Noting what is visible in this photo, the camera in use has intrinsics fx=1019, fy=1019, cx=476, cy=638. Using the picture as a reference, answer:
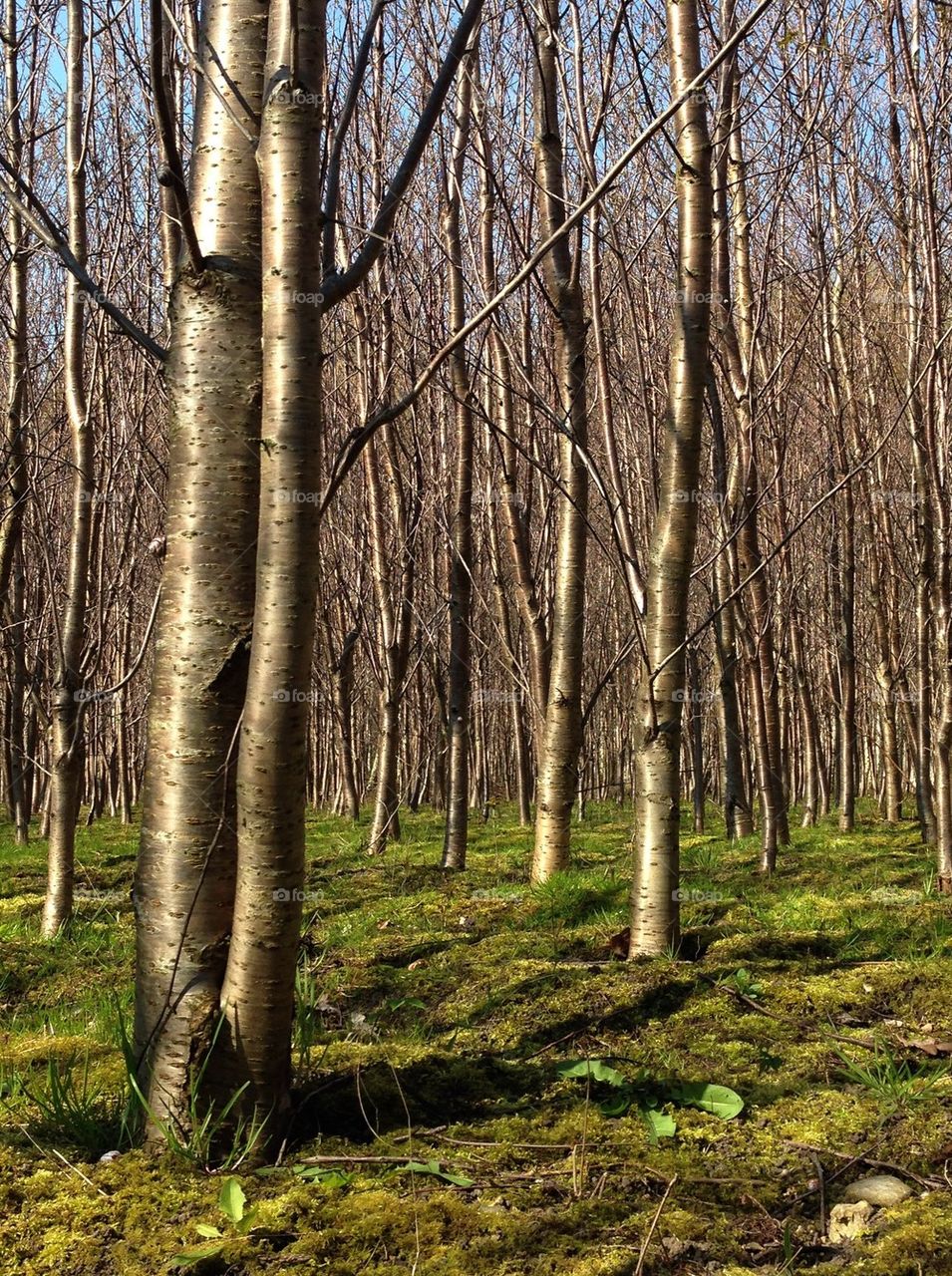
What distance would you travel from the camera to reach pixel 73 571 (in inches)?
202

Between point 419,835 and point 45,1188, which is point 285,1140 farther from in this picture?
point 419,835

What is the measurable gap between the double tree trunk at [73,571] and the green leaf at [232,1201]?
365 centimetres

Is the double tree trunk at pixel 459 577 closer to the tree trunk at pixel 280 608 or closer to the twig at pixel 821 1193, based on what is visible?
the tree trunk at pixel 280 608

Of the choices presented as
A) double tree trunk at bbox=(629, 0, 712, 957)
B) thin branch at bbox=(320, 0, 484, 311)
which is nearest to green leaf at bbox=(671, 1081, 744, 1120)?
double tree trunk at bbox=(629, 0, 712, 957)

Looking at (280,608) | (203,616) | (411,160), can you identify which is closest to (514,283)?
(411,160)

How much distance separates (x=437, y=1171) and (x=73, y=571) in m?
3.95

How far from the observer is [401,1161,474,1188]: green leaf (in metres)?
1.94

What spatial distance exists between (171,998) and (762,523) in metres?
8.58

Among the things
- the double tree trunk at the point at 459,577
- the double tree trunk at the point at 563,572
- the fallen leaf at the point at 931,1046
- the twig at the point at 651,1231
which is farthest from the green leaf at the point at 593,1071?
the double tree trunk at the point at 459,577

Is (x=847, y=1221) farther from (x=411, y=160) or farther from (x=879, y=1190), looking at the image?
(x=411, y=160)

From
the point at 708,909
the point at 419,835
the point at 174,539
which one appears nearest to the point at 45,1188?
the point at 174,539

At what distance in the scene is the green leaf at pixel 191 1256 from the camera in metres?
1.67

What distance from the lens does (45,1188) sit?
1.89 m

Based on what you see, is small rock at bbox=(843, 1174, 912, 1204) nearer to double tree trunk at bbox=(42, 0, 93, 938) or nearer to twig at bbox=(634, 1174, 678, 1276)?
twig at bbox=(634, 1174, 678, 1276)
